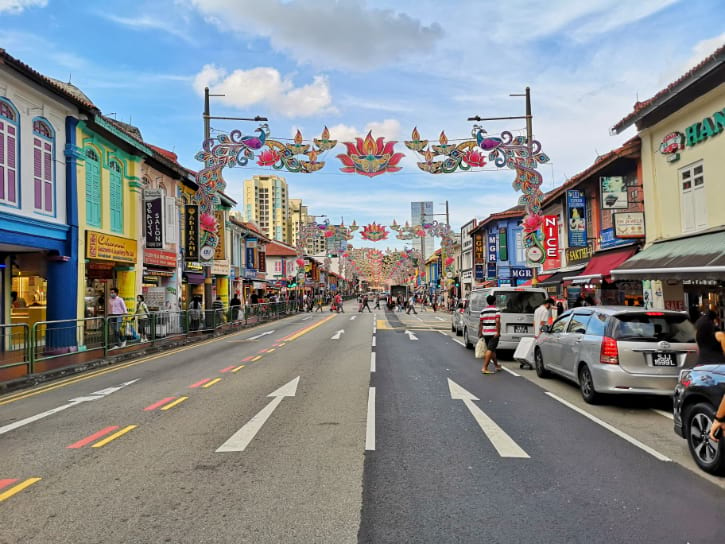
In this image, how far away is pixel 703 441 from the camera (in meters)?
5.29

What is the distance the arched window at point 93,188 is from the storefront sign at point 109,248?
61cm

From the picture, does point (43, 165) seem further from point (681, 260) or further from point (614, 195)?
point (681, 260)

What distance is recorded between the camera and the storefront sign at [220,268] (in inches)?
1310

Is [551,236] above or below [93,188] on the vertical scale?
below

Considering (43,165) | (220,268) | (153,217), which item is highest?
(43,165)

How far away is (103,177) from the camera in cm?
1967

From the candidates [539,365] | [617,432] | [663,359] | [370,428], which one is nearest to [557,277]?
[539,365]

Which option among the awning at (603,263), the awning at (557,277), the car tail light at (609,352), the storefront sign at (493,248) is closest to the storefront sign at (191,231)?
the awning at (557,277)

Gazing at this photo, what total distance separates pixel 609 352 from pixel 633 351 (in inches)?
13.0

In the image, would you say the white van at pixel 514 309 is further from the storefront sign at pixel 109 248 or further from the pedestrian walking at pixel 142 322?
the storefront sign at pixel 109 248

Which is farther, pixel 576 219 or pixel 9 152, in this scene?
Answer: pixel 576 219

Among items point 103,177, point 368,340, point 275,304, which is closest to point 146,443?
point 368,340

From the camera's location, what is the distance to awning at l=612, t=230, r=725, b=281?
38.6ft

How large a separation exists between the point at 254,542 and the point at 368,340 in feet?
54.3
